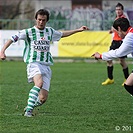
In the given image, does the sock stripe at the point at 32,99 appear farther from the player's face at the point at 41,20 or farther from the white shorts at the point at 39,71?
the player's face at the point at 41,20

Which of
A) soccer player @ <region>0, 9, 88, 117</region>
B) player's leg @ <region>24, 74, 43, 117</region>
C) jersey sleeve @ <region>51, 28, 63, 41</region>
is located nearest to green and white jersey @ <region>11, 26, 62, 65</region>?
soccer player @ <region>0, 9, 88, 117</region>

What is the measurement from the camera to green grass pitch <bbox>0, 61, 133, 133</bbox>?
24.2 ft

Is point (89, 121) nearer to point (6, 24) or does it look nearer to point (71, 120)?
point (71, 120)

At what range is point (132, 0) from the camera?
3647cm

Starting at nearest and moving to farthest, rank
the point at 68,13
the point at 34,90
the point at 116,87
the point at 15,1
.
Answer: the point at 34,90
the point at 116,87
the point at 68,13
the point at 15,1

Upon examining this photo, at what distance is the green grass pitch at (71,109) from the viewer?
7387 mm

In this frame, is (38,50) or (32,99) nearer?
(32,99)

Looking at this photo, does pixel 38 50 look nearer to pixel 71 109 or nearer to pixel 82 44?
pixel 71 109

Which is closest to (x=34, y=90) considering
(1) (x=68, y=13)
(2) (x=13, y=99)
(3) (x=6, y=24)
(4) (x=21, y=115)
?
(4) (x=21, y=115)

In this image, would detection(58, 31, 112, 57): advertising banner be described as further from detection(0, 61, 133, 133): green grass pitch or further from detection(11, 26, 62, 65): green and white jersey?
detection(11, 26, 62, 65): green and white jersey

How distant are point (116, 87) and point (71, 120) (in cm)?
556

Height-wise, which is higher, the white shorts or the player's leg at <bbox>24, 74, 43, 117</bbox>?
the white shorts

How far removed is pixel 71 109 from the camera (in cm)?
939

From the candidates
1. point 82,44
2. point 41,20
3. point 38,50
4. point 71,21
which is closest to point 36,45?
point 38,50
